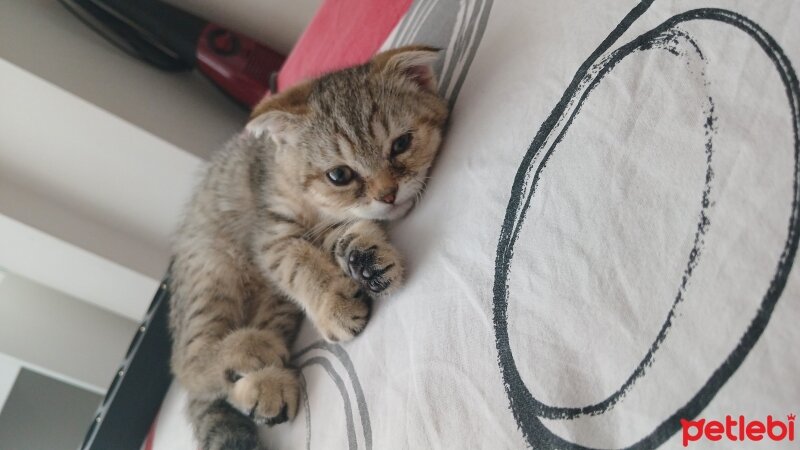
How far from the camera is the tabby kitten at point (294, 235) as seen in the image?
2.25ft

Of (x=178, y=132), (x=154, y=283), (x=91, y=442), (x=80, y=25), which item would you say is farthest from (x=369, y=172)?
(x=80, y=25)

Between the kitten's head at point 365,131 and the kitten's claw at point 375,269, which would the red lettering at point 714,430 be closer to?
the kitten's claw at point 375,269

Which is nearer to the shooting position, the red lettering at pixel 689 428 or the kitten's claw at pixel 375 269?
the red lettering at pixel 689 428

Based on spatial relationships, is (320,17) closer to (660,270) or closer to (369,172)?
(369,172)

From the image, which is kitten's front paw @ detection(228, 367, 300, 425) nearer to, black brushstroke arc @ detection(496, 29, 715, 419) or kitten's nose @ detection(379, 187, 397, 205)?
kitten's nose @ detection(379, 187, 397, 205)

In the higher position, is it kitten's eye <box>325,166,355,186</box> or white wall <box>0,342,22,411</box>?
kitten's eye <box>325,166,355,186</box>

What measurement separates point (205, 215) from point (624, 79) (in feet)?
2.88

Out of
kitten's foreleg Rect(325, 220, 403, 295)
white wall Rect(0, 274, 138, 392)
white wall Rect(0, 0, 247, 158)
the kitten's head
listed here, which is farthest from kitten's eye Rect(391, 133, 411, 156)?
white wall Rect(0, 274, 138, 392)

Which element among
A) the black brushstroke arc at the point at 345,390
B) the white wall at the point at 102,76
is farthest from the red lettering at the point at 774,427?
the white wall at the point at 102,76

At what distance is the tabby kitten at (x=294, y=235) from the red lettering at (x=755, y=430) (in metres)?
0.36

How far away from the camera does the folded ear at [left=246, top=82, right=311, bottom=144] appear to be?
0.79 m

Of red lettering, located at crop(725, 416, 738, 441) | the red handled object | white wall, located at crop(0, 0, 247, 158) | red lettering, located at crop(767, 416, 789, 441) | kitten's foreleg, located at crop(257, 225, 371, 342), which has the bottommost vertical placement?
white wall, located at crop(0, 0, 247, 158)

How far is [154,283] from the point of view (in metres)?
1.59

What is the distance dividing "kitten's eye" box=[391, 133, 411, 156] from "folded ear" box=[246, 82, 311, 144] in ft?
0.54
